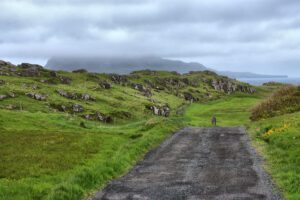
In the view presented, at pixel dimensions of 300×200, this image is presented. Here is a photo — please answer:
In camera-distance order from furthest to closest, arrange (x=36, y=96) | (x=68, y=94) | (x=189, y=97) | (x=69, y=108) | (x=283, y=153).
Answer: (x=189, y=97) → (x=68, y=94) → (x=36, y=96) → (x=69, y=108) → (x=283, y=153)

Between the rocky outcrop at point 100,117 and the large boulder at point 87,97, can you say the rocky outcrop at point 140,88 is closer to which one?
the large boulder at point 87,97

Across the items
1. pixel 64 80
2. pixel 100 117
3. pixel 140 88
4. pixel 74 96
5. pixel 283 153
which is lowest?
pixel 100 117

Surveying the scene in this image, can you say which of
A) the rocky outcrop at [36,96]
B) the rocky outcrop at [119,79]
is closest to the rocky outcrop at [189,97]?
the rocky outcrop at [119,79]

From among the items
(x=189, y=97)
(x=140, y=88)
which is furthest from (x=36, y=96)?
(x=189, y=97)

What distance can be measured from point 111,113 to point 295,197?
80.9 m

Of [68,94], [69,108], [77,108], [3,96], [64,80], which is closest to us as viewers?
[3,96]

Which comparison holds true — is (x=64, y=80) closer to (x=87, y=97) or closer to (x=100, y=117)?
(x=87, y=97)

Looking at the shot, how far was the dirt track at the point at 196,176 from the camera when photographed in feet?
71.3

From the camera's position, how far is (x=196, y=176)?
1022 inches

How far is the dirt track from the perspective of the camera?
21.7 metres

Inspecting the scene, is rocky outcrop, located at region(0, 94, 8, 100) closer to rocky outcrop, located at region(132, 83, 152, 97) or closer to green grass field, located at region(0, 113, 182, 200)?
green grass field, located at region(0, 113, 182, 200)

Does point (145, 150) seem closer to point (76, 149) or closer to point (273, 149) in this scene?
point (76, 149)

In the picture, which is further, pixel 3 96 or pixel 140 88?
pixel 140 88

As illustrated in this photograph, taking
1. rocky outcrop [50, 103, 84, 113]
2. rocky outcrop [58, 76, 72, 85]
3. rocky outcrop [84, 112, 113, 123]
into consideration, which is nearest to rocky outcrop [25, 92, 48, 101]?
rocky outcrop [50, 103, 84, 113]
